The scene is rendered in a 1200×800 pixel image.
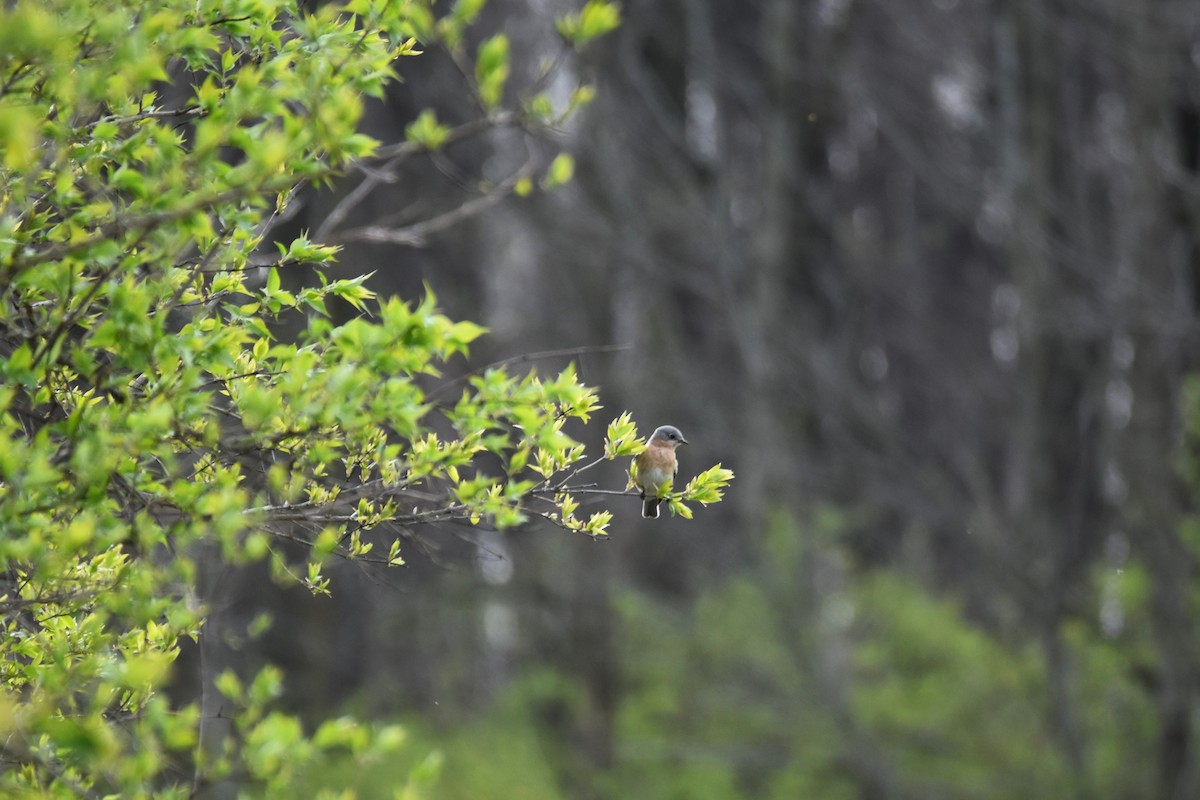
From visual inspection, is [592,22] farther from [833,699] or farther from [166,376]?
[833,699]

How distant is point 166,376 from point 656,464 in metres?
2.63

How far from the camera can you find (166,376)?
9.90 ft

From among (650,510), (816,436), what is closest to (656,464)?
(650,510)

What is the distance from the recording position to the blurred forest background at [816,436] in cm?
1077

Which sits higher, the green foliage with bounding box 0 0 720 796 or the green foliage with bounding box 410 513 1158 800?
the green foliage with bounding box 0 0 720 796

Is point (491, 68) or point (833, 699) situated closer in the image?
point (491, 68)

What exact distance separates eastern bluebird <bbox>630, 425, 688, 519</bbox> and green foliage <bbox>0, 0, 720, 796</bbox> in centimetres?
129

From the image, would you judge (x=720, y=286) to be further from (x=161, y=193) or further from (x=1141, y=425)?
(x=161, y=193)

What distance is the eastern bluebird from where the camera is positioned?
502 cm

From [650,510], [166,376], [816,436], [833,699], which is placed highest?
[166,376]

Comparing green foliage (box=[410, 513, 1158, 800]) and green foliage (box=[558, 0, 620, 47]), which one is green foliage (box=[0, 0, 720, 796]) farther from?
green foliage (box=[410, 513, 1158, 800])

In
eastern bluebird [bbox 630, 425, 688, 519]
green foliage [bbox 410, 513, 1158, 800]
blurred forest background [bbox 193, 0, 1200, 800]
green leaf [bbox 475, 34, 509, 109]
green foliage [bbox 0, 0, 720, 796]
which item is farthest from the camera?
green foliage [bbox 410, 513, 1158, 800]

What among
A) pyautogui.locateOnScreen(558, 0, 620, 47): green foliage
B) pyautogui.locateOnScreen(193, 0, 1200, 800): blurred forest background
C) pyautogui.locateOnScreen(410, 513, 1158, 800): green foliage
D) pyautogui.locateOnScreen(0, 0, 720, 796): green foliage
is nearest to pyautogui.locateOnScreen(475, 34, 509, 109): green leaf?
pyautogui.locateOnScreen(0, 0, 720, 796): green foliage

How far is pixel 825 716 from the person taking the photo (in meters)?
12.7
